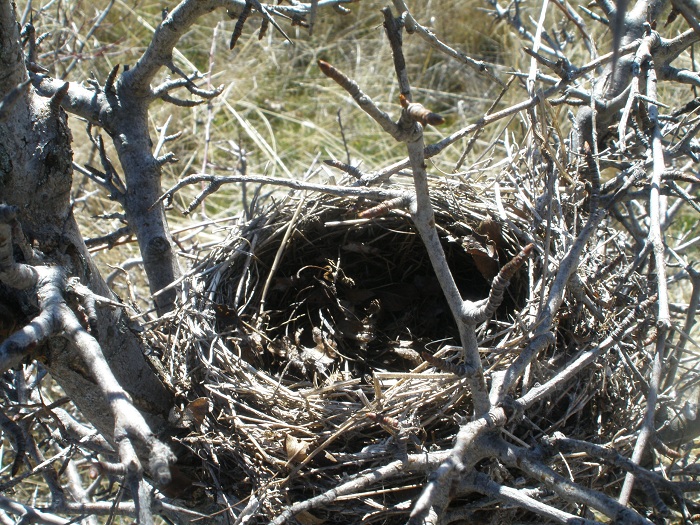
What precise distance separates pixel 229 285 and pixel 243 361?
1.13 feet

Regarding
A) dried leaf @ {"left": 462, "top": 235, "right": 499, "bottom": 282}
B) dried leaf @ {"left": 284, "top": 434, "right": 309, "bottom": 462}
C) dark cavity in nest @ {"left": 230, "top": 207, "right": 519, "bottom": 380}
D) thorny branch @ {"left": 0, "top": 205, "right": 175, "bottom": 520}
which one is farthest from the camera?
dark cavity in nest @ {"left": 230, "top": 207, "right": 519, "bottom": 380}

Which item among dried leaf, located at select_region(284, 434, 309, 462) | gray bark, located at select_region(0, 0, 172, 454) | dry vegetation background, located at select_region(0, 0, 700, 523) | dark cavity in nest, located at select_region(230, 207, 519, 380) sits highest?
dry vegetation background, located at select_region(0, 0, 700, 523)

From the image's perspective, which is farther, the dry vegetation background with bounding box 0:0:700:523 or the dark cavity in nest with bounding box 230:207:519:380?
the dry vegetation background with bounding box 0:0:700:523

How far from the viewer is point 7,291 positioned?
1.20m

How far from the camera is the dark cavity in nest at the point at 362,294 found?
81.8 inches

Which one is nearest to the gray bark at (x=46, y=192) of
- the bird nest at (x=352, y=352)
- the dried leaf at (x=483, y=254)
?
the bird nest at (x=352, y=352)

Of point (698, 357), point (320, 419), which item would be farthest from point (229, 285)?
point (698, 357)

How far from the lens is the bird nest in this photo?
4.78 ft

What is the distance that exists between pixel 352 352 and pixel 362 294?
0.69 feet

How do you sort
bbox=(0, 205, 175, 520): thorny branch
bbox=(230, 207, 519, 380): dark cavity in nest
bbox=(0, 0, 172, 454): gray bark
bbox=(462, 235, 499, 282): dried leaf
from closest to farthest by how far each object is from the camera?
bbox=(0, 205, 175, 520): thorny branch < bbox=(0, 0, 172, 454): gray bark < bbox=(462, 235, 499, 282): dried leaf < bbox=(230, 207, 519, 380): dark cavity in nest

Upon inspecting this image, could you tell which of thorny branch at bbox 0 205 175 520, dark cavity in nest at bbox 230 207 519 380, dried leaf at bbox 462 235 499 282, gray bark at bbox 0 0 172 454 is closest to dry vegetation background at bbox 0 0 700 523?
dark cavity in nest at bbox 230 207 519 380

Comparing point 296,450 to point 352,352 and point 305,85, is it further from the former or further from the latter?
point 305,85

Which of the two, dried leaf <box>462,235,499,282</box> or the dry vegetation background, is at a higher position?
the dry vegetation background

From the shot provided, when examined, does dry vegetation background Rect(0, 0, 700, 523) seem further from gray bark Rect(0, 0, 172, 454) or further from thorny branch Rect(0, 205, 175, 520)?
thorny branch Rect(0, 205, 175, 520)
